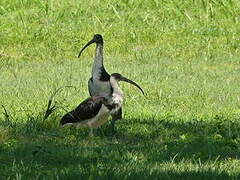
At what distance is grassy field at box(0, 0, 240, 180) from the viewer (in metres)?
7.27

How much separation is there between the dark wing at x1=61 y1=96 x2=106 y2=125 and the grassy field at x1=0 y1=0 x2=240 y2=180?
0.16 metres

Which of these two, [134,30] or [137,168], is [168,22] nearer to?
[134,30]

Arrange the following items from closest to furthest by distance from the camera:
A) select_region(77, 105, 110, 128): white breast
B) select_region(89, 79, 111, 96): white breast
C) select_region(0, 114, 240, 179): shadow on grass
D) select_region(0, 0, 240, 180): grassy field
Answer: select_region(0, 114, 240, 179): shadow on grass
select_region(0, 0, 240, 180): grassy field
select_region(77, 105, 110, 128): white breast
select_region(89, 79, 111, 96): white breast

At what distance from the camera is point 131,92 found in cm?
1484

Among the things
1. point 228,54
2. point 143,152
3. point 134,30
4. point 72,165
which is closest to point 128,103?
point 143,152

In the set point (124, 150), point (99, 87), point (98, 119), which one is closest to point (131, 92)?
point (99, 87)

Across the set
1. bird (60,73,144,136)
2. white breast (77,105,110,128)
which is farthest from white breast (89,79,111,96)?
white breast (77,105,110,128)

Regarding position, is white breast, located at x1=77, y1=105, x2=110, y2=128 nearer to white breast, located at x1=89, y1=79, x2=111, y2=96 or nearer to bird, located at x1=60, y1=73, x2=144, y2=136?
bird, located at x1=60, y1=73, x2=144, y2=136

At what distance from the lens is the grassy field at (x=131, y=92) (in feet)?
23.8

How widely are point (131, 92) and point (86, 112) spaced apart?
4.60m

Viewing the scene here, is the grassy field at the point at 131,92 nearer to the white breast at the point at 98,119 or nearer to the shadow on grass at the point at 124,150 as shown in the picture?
the shadow on grass at the point at 124,150

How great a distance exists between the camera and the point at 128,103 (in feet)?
44.2

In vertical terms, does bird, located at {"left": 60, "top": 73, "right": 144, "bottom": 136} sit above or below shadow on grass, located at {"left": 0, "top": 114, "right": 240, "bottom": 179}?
above

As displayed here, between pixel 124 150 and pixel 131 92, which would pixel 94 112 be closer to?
pixel 124 150
